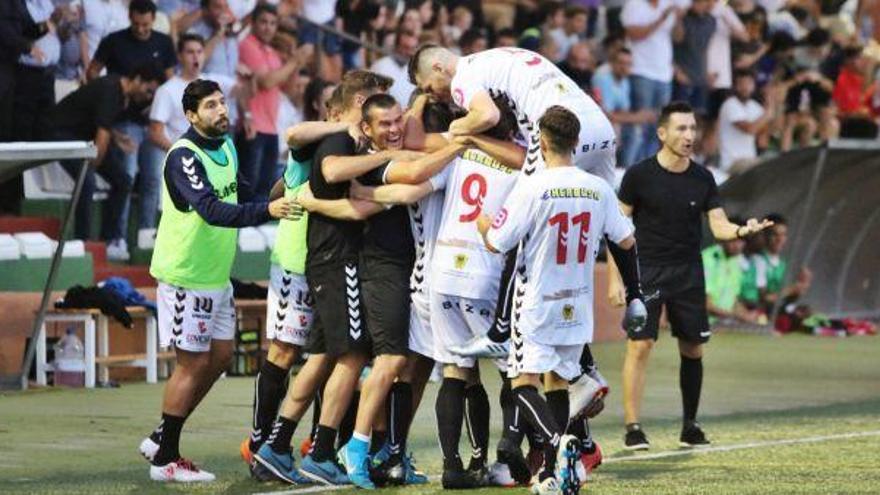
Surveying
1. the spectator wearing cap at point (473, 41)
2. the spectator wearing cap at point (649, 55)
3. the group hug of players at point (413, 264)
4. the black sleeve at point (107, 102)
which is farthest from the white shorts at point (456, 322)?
the spectator wearing cap at point (649, 55)

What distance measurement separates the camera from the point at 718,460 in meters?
13.3

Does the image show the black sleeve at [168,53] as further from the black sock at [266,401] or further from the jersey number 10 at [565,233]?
the jersey number 10 at [565,233]

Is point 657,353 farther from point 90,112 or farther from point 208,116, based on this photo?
point 208,116

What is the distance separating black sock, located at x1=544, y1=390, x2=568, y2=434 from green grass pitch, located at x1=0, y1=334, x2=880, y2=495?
1.27ft

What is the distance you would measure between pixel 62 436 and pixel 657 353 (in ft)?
28.6

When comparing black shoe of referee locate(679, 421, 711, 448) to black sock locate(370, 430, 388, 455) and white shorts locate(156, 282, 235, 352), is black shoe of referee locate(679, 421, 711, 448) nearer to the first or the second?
black sock locate(370, 430, 388, 455)

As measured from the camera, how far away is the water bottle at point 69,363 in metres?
17.9

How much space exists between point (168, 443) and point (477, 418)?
1603mm

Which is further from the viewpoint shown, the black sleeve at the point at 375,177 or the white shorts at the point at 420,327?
the white shorts at the point at 420,327

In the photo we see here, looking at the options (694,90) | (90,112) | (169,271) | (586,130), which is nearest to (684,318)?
(586,130)

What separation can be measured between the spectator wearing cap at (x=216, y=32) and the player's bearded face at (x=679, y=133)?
7025 mm

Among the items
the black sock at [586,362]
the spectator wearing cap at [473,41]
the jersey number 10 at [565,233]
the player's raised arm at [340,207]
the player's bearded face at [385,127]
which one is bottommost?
the black sock at [586,362]

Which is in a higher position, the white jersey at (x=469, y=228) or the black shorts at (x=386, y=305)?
the white jersey at (x=469, y=228)

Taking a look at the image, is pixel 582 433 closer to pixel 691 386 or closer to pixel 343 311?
pixel 343 311
